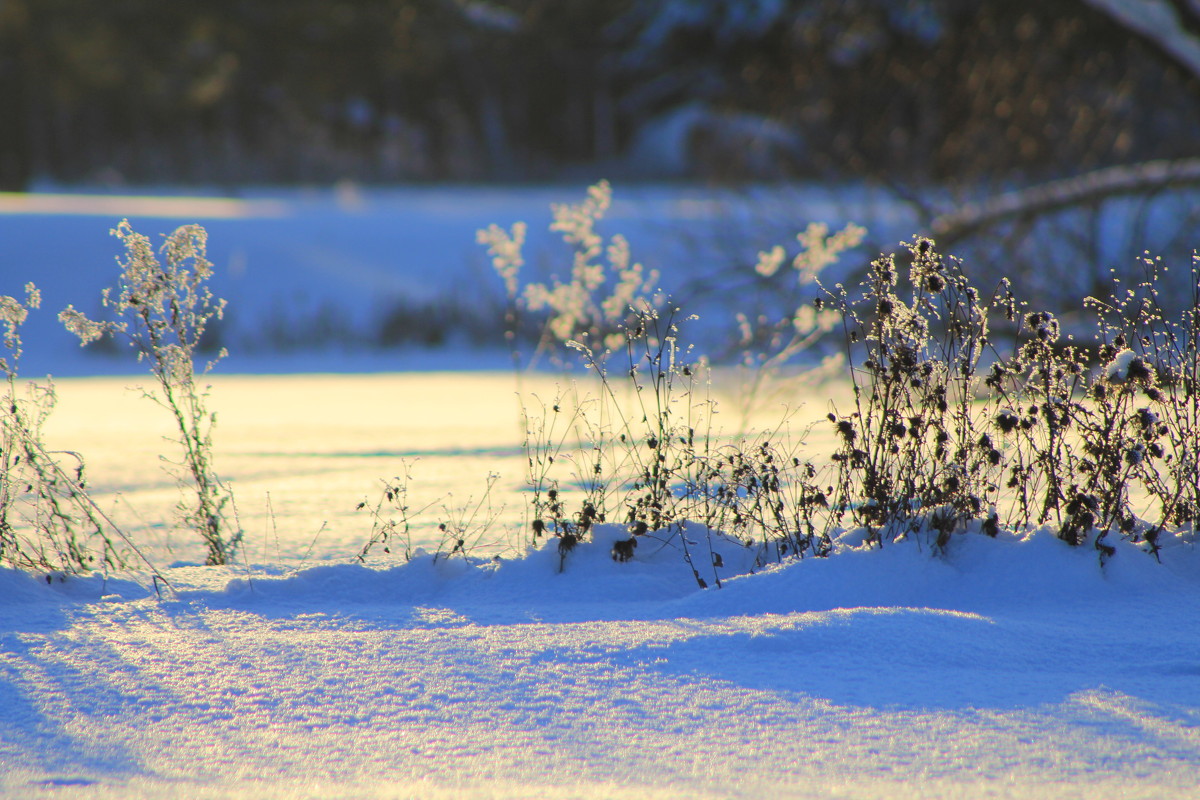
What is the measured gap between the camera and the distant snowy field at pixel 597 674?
6.05 ft

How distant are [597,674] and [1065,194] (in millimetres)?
6377

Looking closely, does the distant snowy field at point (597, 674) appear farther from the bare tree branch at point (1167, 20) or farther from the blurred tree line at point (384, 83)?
the blurred tree line at point (384, 83)

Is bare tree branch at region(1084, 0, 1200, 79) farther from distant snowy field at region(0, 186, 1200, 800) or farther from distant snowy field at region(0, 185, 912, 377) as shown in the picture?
distant snowy field at region(0, 186, 1200, 800)

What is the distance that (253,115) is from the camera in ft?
82.9

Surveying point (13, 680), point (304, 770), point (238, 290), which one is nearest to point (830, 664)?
point (304, 770)

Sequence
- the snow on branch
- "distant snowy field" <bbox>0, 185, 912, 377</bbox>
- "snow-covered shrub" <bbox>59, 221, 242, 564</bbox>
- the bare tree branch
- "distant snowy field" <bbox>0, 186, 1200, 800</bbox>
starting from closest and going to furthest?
"distant snowy field" <bbox>0, 186, 1200, 800</bbox>, "snow-covered shrub" <bbox>59, 221, 242, 564</bbox>, the snow on branch, the bare tree branch, "distant snowy field" <bbox>0, 185, 912, 377</bbox>

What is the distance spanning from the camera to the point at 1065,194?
7648 millimetres

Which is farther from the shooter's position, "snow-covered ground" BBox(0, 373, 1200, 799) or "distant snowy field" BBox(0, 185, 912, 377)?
"distant snowy field" BBox(0, 185, 912, 377)

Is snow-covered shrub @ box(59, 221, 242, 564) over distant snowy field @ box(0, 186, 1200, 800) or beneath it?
over

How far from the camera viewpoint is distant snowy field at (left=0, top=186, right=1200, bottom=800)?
6.05ft

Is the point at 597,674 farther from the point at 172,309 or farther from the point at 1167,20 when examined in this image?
the point at 1167,20

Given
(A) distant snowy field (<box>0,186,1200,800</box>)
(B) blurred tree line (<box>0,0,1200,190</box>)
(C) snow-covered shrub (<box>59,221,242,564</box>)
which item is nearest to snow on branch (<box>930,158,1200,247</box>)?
(A) distant snowy field (<box>0,186,1200,800</box>)

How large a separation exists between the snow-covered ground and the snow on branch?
16.2ft

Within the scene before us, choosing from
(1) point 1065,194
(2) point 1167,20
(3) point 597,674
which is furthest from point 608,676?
(2) point 1167,20
